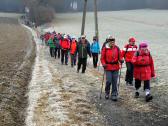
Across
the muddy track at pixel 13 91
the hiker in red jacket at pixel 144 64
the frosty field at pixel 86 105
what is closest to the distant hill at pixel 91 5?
the muddy track at pixel 13 91

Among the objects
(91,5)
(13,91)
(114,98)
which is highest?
(91,5)

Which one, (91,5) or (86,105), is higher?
(91,5)

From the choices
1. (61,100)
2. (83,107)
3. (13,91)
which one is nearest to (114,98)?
(83,107)

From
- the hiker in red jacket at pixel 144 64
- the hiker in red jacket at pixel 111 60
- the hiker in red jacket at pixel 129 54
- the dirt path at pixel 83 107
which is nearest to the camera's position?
the dirt path at pixel 83 107

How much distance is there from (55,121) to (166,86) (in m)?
5.64

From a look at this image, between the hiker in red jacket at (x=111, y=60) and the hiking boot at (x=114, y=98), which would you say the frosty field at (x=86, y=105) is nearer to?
the hiking boot at (x=114, y=98)

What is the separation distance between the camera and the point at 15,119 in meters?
11.5

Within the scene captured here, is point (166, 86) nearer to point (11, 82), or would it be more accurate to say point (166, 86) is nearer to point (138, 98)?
point (138, 98)

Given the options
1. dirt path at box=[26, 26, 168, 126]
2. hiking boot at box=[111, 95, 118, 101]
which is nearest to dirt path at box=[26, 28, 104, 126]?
dirt path at box=[26, 26, 168, 126]

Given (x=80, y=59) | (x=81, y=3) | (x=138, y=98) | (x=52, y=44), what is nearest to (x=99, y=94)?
(x=138, y=98)

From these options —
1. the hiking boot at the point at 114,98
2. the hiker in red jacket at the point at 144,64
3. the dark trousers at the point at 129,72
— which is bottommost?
the hiking boot at the point at 114,98

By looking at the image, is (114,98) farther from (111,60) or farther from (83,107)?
A: (83,107)

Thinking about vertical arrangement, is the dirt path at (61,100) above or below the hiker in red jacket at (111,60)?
below

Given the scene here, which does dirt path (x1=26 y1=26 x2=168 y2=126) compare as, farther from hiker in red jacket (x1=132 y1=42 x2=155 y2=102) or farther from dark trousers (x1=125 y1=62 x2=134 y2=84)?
hiker in red jacket (x1=132 y1=42 x2=155 y2=102)
